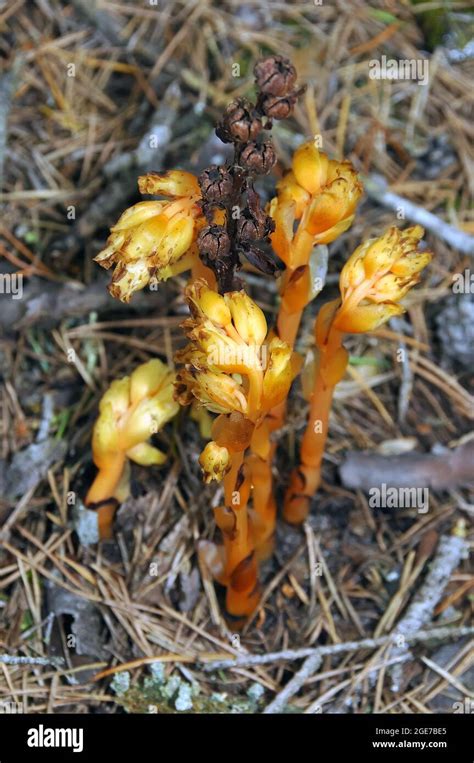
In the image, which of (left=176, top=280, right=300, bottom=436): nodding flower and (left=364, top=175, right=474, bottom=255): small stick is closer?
(left=176, top=280, right=300, bottom=436): nodding flower

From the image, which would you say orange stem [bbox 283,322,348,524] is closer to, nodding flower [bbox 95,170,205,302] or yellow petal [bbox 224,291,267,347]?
yellow petal [bbox 224,291,267,347]

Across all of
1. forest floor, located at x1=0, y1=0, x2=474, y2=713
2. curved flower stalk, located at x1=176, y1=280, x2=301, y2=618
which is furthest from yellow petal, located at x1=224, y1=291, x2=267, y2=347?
forest floor, located at x1=0, y1=0, x2=474, y2=713

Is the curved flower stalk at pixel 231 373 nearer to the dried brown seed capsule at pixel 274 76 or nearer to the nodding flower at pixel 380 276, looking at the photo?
the nodding flower at pixel 380 276

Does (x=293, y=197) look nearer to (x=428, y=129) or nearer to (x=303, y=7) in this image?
(x=428, y=129)

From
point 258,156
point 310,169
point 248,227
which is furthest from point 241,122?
point 310,169

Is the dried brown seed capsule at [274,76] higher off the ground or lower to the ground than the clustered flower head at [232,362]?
higher

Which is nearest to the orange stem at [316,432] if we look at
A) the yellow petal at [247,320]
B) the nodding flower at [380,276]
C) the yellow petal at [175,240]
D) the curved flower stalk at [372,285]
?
the curved flower stalk at [372,285]
